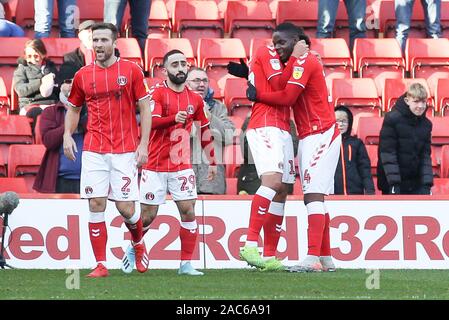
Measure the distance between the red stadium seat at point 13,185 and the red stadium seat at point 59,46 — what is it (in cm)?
293

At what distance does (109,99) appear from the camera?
10547 millimetres

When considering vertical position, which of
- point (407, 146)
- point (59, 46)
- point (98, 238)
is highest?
point (59, 46)

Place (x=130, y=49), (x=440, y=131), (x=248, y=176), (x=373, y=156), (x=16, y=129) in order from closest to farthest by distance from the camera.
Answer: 1. (x=248, y=176)
2. (x=16, y=129)
3. (x=373, y=156)
4. (x=440, y=131)
5. (x=130, y=49)

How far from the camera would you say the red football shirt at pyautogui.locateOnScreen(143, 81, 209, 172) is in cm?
1113

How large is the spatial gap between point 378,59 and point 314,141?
19.4 feet

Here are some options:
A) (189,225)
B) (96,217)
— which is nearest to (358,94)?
(189,225)

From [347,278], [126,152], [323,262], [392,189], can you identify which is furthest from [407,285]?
[392,189]

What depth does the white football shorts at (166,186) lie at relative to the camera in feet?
36.3

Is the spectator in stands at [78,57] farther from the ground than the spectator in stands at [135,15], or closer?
closer

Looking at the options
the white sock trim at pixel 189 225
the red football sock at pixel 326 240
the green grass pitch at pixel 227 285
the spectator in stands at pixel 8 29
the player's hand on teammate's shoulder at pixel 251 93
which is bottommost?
the green grass pitch at pixel 227 285

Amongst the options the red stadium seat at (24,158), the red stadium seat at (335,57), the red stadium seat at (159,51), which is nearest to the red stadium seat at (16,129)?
the red stadium seat at (24,158)

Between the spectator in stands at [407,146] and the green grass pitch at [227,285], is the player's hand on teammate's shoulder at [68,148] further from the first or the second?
the spectator in stands at [407,146]

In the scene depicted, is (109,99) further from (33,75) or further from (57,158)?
(33,75)

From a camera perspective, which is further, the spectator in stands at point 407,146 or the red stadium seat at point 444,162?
the red stadium seat at point 444,162
